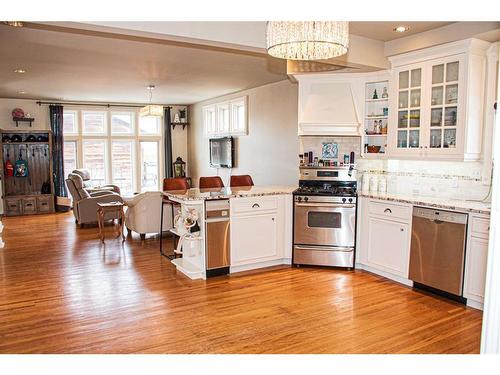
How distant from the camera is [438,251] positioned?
404 centimetres

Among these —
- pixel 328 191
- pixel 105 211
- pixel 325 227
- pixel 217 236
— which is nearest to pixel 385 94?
pixel 328 191

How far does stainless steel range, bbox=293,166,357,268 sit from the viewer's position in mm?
4902

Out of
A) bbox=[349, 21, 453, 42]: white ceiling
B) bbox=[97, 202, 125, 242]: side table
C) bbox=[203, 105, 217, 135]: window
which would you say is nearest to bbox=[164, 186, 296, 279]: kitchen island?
bbox=[349, 21, 453, 42]: white ceiling

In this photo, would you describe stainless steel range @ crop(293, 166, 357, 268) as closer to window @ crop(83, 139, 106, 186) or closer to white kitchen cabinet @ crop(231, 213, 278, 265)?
white kitchen cabinet @ crop(231, 213, 278, 265)

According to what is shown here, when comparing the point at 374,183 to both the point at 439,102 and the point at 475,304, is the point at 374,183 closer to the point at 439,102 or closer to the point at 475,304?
the point at 439,102

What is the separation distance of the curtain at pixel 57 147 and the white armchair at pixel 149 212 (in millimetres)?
4427

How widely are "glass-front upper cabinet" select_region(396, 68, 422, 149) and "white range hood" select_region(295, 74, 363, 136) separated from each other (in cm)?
55

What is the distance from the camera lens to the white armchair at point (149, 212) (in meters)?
6.52

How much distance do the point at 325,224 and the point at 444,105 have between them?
1868 mm

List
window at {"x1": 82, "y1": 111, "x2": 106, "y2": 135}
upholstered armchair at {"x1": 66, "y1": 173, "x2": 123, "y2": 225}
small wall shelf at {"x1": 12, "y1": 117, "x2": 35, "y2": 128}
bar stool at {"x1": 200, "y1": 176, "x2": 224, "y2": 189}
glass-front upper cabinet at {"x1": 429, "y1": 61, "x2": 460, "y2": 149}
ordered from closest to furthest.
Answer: glass-front upper cabinet at {"x1": 429, "y1": 61, "x2": 460, "y2": 149}, bar stool at {"x1": 200, "y1": 176, "x2": 224, "y2": 189}, upholstered armchair at {"x1": 66, "y1": 173, "x2": 123, "y2": 225}, small wall shelf at {"x1": 12, "y1": 117, "x2": 35, "y2": 128}, window at {"x1": 82, "y1": 111, "x2": 106, "y2": 135}

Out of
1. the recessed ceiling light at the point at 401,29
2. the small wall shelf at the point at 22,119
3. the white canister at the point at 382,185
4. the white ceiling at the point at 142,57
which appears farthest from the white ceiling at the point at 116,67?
the white canister at the point at 382,185

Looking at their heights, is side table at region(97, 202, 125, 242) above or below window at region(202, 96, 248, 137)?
below

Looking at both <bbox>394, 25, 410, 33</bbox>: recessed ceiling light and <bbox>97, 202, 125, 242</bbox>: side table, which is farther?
<bbox>97, 202, 125, 242</bbox>: side table
